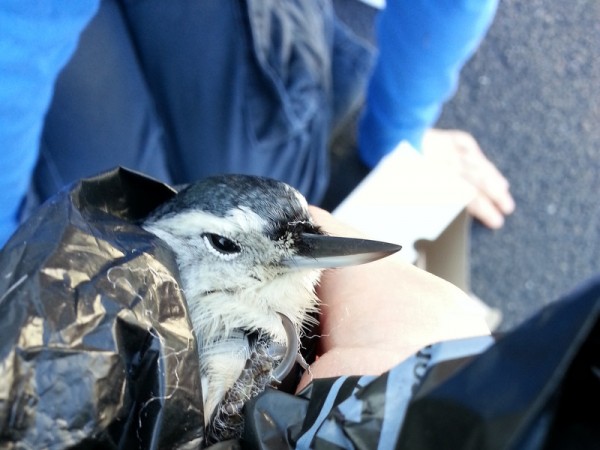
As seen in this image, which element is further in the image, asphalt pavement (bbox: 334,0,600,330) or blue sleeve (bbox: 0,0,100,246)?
asphalt pavement (bbox: 334,0,600,330)

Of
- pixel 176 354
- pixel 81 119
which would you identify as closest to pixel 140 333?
pixel 176 354

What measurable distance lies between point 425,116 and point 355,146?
A: 1.20 feet

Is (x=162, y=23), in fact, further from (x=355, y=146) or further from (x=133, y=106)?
(x=355, y=146)

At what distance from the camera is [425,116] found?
179 centimetres

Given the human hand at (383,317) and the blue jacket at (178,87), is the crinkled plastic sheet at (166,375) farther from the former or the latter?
the blue jacket at (178,87)

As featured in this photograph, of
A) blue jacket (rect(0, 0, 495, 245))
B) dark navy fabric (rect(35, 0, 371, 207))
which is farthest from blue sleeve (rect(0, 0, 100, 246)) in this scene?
dark navy fabric (rect(35, 0, 371, 207))

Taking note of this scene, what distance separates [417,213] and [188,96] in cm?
60

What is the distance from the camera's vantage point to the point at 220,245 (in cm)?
90

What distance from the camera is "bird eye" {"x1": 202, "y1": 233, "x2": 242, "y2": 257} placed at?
89 cm

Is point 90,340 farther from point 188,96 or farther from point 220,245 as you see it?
point 188,96

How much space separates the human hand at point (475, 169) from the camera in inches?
75.5

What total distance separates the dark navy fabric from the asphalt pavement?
64 cm

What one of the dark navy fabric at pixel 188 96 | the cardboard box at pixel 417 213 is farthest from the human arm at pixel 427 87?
the cardboard box at pixel 417 213

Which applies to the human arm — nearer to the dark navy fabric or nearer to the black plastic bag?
the dark navy fabric
